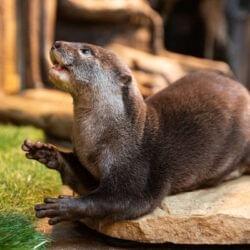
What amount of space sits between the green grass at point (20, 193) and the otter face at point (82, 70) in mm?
664

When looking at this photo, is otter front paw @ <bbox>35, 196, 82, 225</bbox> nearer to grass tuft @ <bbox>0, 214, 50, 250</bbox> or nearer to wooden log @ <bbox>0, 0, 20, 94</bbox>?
grass tuft @ <bbox>0, 214, 50, 250</bbox>

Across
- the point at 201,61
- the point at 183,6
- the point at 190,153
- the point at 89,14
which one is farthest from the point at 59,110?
the point at 183,6

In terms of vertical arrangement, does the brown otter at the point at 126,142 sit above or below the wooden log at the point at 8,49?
above

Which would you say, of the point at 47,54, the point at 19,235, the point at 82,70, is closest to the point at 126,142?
the point at 82,70

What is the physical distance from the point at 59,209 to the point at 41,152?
37 centimetres

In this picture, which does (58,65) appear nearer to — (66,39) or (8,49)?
(8,49)

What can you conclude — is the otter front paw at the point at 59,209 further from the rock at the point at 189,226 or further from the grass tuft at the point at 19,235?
the rock at the point at 189,226

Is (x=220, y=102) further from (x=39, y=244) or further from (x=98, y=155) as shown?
(x=39, y=244)

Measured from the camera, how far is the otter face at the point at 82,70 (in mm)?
2996

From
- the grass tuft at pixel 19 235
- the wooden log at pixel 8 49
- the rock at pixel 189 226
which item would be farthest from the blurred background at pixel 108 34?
the grass tuft at pixel 19 235

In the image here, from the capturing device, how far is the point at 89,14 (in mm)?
7359

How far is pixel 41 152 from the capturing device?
3.10 m

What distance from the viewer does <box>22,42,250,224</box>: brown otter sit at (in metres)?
2.96

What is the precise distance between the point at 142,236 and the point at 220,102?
0.84 metres
